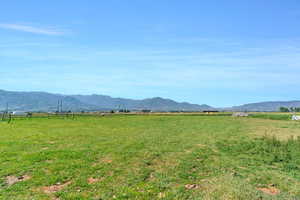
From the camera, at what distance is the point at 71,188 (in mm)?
6852

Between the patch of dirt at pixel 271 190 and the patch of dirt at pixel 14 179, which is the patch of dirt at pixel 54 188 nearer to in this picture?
the patch of dirt at pixel 14 179

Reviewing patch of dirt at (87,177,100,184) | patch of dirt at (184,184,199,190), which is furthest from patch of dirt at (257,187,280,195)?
patch of dirt at (87,177,100,184)

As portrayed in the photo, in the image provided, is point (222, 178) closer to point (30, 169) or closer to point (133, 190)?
point (133, 190)

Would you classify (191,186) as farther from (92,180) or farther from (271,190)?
(92,180)

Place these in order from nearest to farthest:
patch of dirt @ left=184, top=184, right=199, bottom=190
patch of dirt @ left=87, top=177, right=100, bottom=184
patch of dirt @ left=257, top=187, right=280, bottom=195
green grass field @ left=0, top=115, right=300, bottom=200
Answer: green grass field @ left=0, top=115, right=300, bottom=200, patch of dirt @ left=257, top=187, right=280, bottom=195, patch of dirt @ left=184, top=184, right=199, bottom=190, patch of dirt @ left=87, top=177, right=100, bottom=184

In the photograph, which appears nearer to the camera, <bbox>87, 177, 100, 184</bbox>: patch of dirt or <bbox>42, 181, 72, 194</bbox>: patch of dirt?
<bbox>42, 181, 72, 194</bbox>: patch of dirt

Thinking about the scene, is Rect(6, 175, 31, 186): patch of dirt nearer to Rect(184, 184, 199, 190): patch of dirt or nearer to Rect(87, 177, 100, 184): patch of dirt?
Rect(87, 177, 100, 184): patch of dirt

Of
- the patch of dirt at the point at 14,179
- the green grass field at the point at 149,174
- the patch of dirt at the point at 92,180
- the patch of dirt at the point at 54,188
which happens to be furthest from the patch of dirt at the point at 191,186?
the patch of dirt at the point at 14,179

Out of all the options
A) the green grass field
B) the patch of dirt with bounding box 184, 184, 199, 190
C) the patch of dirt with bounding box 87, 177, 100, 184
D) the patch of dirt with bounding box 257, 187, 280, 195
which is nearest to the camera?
the green grass field

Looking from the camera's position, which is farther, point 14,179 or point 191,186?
point 14,179

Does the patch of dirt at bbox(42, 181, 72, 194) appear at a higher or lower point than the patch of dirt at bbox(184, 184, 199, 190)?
lower

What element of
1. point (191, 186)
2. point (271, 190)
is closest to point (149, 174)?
point (191, 186)

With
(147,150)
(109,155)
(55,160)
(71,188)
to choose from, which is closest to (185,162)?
(147,150)

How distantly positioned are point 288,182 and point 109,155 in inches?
300
